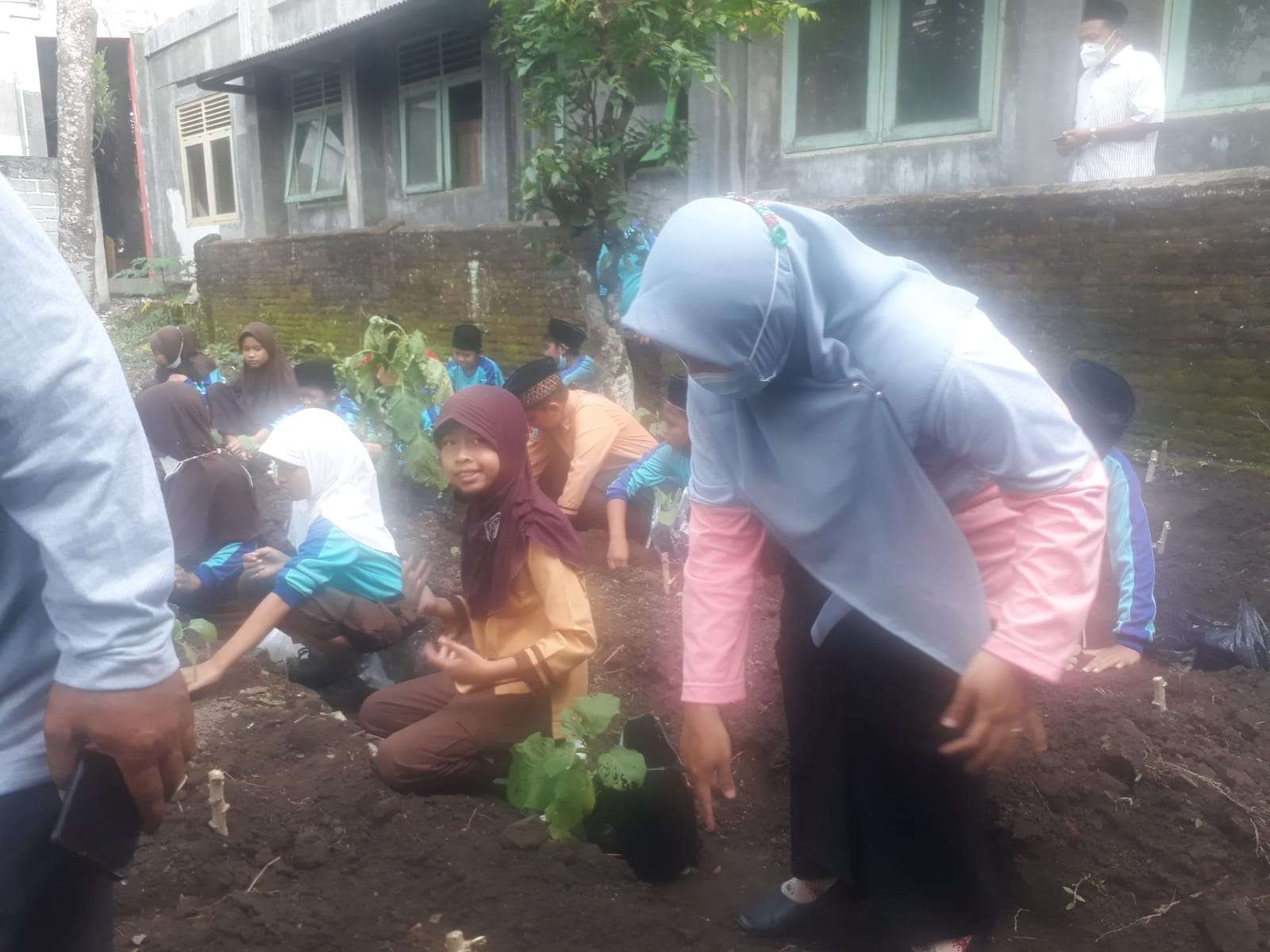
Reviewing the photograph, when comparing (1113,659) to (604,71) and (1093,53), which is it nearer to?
(1093,53)

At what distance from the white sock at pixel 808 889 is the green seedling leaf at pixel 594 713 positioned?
0.60m

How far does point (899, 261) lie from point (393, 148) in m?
11.5

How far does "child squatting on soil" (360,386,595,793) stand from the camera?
9.21ft

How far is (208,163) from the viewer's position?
1608 cm

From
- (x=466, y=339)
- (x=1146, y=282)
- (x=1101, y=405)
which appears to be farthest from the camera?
(x=466, y=339)

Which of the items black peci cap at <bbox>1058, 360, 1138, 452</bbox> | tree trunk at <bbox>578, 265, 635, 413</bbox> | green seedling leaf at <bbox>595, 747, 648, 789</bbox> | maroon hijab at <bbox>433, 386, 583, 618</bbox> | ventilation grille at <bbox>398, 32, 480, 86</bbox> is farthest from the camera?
ventilation grille at <bbox>398, 32, 480, 86</bbox>

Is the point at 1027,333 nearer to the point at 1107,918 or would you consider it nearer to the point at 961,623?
the point at 1107,918

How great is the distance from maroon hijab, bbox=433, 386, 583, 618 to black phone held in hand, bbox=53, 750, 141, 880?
167 centimetres

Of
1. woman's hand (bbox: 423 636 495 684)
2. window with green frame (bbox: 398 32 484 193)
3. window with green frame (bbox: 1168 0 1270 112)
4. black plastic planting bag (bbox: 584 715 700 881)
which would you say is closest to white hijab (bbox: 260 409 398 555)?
woman's hand (bbox: 423 636 495 684)

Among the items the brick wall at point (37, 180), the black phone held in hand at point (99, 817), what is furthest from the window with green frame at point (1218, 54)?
the brick wall at point (37, 180)

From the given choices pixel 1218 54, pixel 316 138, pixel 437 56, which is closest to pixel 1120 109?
pixel 1218 54

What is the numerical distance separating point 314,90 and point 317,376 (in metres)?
9.23

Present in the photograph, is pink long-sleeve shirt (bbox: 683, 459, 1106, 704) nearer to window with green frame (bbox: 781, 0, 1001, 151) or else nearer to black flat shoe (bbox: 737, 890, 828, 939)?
black flat shoe (bbox: 737, 890, 828, 939)

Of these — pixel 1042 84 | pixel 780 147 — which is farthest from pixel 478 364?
pixel 1042 84
